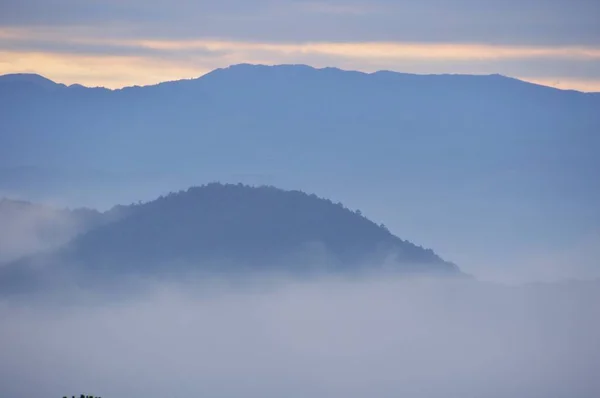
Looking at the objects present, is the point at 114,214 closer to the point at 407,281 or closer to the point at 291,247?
the point at 291,247

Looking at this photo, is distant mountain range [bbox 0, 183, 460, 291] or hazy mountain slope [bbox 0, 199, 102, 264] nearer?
distant mountain range [bbox 0, 183, 460, 291]

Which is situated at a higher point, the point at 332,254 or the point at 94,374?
the point at 332,254

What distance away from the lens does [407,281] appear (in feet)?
617

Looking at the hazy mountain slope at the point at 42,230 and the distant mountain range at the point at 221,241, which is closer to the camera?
the distant mountain range at the point at 221,241

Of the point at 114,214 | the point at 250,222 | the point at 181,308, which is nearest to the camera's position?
the point at 250,222

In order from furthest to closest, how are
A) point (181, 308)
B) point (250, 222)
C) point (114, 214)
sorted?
point (181, 308), point (114, 214), point (250, 222)

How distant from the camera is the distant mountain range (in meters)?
168

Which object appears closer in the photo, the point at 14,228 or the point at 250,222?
the point at 250,222

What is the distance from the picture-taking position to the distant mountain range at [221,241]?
6634 inches

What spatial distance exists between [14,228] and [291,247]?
40301 mm

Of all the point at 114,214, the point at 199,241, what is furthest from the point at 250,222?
the point at 114,214

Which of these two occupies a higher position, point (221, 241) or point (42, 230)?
point (42, 230)

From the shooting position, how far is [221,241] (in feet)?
561

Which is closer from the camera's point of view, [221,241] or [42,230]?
[221,241]
